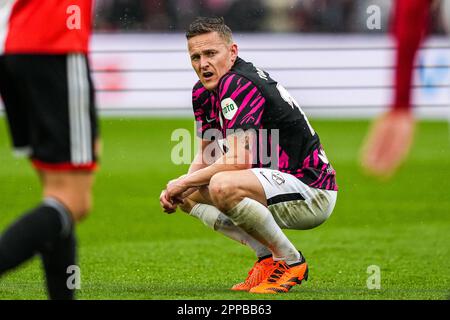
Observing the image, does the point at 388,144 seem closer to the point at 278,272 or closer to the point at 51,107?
the point at 51,107

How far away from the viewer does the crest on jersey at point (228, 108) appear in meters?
4.48

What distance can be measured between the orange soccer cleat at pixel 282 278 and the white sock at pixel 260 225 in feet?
0.16

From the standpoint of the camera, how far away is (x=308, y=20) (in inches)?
648

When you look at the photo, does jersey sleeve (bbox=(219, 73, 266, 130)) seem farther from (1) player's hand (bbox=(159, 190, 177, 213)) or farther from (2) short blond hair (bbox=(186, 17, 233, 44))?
(1) player's hand (bbox=(159, 190, 177, 213))

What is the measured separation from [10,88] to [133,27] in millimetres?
12762

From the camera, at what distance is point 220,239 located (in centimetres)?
677

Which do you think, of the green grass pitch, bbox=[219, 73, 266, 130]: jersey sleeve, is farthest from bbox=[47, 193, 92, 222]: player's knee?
bbox=[219, 73, 266, 130]: jersey sleeve

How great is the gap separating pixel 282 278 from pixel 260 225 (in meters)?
0.30

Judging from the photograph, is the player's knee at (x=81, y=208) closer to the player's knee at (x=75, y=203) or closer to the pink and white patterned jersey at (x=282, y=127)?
the player's knee at (x=75, y=203)

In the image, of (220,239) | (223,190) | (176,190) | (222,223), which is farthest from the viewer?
(220,239)

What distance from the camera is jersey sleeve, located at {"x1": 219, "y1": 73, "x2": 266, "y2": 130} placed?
14.6 ft

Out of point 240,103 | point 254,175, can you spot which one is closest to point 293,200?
point 254,175

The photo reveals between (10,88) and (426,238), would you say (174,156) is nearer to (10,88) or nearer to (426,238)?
(426,238)
